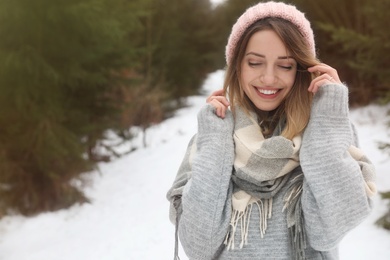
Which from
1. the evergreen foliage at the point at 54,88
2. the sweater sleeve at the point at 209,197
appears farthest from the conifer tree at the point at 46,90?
the sweater sleeve at the point at 209,197

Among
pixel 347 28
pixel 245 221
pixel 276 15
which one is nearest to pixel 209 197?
pixel 245 221

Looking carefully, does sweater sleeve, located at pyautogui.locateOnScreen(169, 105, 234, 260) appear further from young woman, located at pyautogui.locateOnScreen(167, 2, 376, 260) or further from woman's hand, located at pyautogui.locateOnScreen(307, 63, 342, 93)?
woman's hand, located at pyautogui.locateOnScreen(307, 63, 342, 93)

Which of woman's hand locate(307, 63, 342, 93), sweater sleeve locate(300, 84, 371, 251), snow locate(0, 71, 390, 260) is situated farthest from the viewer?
snow locate(0, 71, 390, 260)

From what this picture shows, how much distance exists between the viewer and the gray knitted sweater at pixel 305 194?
3.72ft

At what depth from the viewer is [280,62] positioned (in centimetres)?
129

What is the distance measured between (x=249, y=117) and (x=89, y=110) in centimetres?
594

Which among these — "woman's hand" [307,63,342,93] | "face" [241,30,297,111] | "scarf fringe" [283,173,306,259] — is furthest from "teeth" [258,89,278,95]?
"scarf fringe" [283,173,306,259]

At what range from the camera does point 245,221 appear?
1.23 m

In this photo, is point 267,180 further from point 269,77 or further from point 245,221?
point 269,77

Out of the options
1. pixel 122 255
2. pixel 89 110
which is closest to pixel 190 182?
pixel 122 255

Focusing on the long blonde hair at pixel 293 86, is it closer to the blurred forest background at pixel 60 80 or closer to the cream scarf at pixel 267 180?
the cream scarf at pixel 267 180

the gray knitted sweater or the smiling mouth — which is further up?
the smiling mouth

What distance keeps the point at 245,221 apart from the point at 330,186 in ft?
0.97

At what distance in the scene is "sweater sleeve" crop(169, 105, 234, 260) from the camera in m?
1.20
